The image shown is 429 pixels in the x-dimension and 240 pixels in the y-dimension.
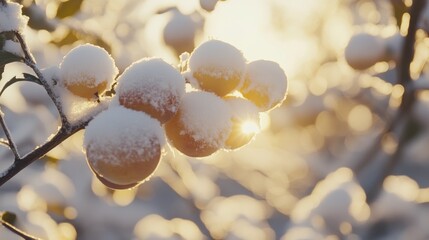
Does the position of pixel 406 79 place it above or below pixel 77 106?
below

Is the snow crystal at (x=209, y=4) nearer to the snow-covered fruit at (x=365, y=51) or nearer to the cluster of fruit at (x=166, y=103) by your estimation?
the cluster of fruit at (x=166, y=103)

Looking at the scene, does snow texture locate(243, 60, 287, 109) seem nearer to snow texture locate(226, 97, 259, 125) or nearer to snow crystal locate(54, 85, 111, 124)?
snow texture locate(226, 97, 259, 125)

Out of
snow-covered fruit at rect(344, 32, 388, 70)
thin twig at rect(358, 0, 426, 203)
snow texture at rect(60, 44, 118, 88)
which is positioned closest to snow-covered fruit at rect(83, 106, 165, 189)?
snow texture at rect(60, 44, 118, 88)

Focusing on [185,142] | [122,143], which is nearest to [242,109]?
[185,142]

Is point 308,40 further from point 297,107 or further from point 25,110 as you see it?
point 25,110

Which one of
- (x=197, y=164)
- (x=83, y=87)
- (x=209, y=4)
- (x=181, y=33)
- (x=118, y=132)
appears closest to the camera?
(x=118, y=132)

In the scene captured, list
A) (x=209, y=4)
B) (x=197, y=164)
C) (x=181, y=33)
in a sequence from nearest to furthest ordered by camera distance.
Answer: (x=209, y=4) < (x=181, y=33) < (x=197, y=164)

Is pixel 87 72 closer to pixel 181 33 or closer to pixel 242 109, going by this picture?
pixel 242 109
